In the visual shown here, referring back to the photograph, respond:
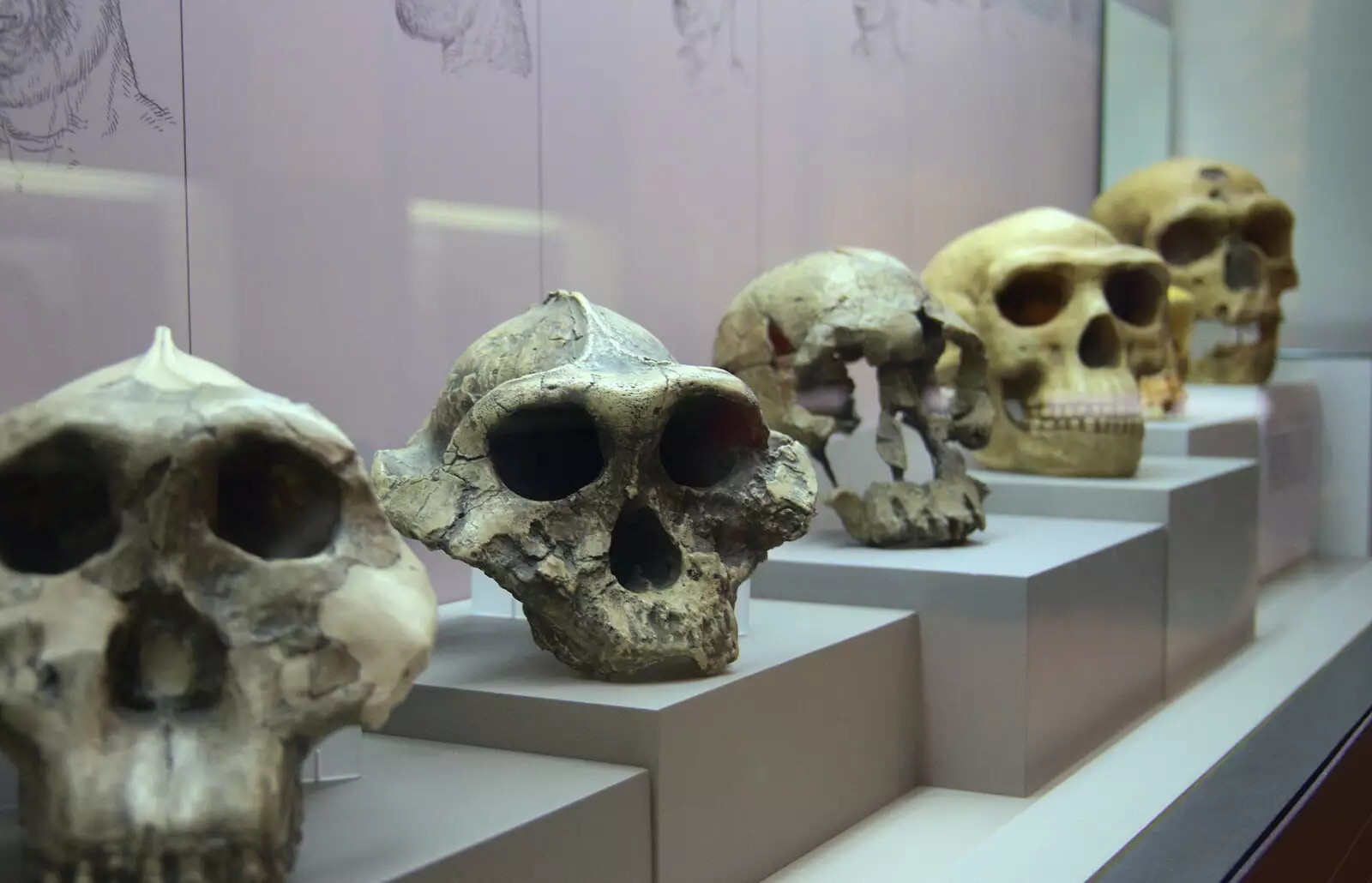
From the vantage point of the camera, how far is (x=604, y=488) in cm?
225

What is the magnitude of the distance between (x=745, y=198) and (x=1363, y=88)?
2.07 metres

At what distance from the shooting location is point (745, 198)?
A: 3.96 meters

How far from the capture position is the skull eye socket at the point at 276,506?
1.67 m

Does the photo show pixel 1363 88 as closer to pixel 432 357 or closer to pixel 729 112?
pixel 729 112

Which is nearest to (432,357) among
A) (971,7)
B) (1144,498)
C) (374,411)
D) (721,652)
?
(374,411)

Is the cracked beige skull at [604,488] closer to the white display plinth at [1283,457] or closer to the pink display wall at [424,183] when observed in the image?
the pink display wall at [424,183]

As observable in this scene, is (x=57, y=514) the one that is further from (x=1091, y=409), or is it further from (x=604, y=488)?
(x=1091, y=409)

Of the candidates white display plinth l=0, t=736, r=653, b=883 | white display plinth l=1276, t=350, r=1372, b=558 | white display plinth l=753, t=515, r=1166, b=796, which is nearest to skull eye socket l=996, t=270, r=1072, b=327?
white display plinth l=753, t=515, r=1166, b=796

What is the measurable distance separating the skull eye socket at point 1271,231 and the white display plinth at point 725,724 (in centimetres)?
311

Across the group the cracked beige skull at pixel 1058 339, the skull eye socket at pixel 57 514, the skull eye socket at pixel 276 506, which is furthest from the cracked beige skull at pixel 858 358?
the skull eye socket at pixel 57 514

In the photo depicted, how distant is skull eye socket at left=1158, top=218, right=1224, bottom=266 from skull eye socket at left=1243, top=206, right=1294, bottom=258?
14 cm

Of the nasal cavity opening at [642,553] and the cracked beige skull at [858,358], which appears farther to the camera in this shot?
the cracked beige skull at [858,358]

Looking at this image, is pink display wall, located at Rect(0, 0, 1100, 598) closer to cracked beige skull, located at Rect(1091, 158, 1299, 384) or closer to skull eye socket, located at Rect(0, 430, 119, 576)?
skull eye socket, located at Rect(0, 430, 119, 576)

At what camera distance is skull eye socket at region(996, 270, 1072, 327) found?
421 cm
